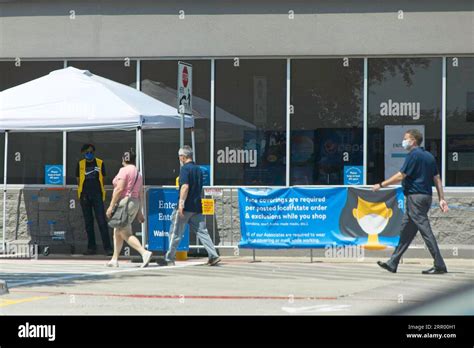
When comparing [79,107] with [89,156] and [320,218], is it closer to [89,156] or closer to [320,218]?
[89,156]

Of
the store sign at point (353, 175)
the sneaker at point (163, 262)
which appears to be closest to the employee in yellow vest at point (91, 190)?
the sneaker at point (163, 262)

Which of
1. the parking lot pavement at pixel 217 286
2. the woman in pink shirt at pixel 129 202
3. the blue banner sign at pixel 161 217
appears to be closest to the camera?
the parking lot pavement at pixel 217 286

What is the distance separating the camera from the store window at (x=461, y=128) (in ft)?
54.6

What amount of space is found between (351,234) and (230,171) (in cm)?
312

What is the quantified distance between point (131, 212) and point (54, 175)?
13.8 ft

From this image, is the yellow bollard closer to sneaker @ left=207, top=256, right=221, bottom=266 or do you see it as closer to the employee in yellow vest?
sneaker @ left=207, top=256, right=221, bottom=266

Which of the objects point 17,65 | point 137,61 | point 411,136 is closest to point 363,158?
point 411,136

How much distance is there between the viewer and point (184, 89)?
1486 cm

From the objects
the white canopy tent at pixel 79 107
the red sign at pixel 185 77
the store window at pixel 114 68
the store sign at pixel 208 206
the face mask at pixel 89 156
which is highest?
the store window at pixel 114 68

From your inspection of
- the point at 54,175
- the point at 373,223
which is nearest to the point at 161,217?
the point at 54,175

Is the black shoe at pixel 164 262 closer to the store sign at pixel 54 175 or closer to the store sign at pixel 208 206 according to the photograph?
the store sign at pixel 208 206

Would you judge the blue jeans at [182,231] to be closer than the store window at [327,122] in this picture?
Yes

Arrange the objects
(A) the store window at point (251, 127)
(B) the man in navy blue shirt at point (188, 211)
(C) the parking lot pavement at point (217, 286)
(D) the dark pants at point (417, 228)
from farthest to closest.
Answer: (A) the store window at point (251, 127), (B) the man in navy blue shirt at point (188, 211), (D) the dark pants at point (417, 228), (C) the parking lot pavement at point (217, 286)

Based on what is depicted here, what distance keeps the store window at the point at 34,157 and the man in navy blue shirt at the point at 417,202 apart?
7.45 meters
